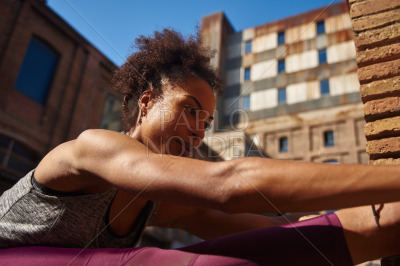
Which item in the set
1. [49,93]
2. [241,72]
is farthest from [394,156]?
[241,72]

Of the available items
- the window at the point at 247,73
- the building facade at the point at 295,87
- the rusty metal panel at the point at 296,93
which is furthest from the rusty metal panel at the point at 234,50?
the rusty metal panel at the point at 296,93

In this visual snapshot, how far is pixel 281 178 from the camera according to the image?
115cm

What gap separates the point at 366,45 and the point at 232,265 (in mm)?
1768

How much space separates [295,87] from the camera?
2683cm

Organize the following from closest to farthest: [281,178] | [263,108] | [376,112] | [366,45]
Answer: [281,178], [376,112], [366,45], [263,108]

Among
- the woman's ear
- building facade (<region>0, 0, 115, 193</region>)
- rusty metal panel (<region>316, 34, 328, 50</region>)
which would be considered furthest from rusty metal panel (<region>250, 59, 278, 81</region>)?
the woman's ear

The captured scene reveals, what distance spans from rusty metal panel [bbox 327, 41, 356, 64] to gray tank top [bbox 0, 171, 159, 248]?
26.8m

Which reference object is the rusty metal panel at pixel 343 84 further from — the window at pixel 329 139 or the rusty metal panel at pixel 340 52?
the window at pixel 329 139

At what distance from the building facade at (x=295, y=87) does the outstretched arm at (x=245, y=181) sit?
20.0m

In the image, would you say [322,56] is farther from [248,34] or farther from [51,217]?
[51,217]

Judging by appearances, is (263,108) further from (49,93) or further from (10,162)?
(10,162)

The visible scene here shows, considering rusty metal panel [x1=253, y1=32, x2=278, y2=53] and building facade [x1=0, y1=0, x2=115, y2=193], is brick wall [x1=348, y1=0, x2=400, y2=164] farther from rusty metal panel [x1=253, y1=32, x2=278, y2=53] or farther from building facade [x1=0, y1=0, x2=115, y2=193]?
rusty metal panel [x1=253, y1=32, x2=278, y2=53]

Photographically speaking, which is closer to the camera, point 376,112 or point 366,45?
point 376,112

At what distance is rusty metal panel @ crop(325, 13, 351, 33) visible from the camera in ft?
87.4
